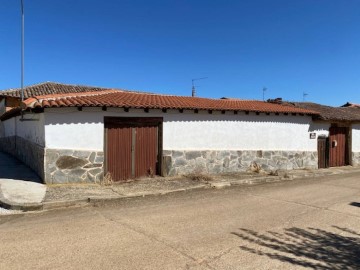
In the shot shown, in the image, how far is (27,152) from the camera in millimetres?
13000

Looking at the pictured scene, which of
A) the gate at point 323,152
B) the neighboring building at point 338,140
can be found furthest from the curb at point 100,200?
the neighboring building at point 338,140

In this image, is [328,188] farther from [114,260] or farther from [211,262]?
[114,260]

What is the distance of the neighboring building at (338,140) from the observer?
1664cm

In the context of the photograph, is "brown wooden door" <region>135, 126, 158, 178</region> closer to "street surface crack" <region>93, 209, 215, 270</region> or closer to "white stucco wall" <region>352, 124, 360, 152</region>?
Answer: "street surface crack" <region>93, 209, 215, 270</region>

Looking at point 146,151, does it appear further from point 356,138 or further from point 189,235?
point 356,138

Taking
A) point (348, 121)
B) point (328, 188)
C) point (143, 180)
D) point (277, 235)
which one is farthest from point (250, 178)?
point (348, 121)

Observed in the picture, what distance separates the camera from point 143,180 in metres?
10.9

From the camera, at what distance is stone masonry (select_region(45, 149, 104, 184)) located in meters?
9.49

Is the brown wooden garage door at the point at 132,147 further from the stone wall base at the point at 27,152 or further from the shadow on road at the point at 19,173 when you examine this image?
the shadow on road at the point at 19,173

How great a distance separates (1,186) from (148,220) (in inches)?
198

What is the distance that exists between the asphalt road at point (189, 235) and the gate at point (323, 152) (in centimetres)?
842

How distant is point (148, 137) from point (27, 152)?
549 cm

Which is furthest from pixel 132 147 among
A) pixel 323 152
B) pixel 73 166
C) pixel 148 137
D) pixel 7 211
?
pixel 323 152

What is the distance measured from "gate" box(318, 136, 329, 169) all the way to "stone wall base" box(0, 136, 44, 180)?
13.5 m
